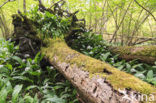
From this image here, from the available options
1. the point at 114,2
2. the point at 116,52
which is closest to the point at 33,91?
the point at 116,52

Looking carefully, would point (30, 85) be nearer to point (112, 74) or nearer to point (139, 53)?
point (112, 74)

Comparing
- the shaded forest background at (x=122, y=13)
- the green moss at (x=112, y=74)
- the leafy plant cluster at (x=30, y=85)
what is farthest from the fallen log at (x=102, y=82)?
the shaded forest background at (x=122, y=13)

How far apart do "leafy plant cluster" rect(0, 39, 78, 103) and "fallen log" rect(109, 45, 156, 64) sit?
6.25 feet

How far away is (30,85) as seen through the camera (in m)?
2.07

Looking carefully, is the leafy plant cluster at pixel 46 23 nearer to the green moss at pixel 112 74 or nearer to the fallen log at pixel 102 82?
the green moss at pixel 112 74

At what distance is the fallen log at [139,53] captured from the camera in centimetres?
235

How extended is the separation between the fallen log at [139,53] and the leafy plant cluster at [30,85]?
191 centimetres

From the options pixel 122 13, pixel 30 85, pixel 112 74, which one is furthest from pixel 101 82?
pixel 122 13

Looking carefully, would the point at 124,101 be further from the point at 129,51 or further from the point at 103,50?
the point at 103,50

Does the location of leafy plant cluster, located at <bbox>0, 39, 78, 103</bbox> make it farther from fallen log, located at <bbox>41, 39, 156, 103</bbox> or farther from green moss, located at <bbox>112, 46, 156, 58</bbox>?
green moss, located at <bbox>112, 46, 156, 58</bbox>

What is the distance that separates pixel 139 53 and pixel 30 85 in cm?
285

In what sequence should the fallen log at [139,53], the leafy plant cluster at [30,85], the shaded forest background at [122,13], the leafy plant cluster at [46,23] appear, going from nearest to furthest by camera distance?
1. the leafy plant cluster at [30,85]
2. the fallen log at [139,53]
3. the leafy plant cluster at [46,23]
4. the shaded forest background at [122,13]

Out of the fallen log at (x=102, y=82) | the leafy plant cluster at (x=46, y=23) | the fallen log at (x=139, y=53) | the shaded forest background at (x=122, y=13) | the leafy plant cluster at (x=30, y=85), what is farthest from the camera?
the shaded forest background at (x=122, y=13)

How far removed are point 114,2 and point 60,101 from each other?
4044mm
